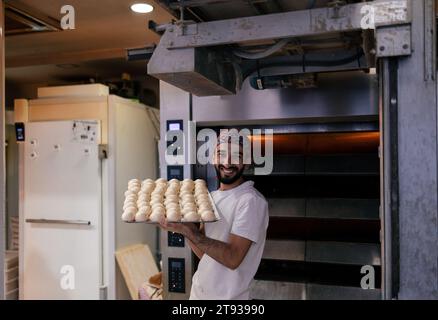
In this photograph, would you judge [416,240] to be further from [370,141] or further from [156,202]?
[370,141]

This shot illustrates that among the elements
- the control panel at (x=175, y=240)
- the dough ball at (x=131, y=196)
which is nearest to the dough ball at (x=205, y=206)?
the dough ball at (x=131, y=196)

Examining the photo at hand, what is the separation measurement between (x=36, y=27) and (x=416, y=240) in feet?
8.74

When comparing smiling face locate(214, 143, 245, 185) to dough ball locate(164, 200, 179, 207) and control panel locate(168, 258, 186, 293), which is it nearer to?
dough ball locate(164, 200, 179, 207)

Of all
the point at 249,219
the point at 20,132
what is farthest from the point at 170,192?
the point at 20,132

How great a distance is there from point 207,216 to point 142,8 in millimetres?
1481

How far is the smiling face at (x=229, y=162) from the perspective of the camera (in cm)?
199

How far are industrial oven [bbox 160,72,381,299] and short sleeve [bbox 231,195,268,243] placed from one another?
23.5 inches

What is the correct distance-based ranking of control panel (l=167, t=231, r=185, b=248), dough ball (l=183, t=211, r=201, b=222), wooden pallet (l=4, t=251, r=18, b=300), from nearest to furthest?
dough ball (l=183, t=211, r=201, b=222)
control panel (l=167, t=231, r=185, b=248)
wooden pallet (l=4, t=251, r=18, b=300)

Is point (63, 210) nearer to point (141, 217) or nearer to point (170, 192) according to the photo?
point (170, 192)

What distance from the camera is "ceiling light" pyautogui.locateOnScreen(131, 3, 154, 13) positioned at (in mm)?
2527

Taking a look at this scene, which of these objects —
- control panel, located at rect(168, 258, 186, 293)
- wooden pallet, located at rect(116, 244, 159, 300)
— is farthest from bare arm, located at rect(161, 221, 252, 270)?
wooden pallet, located at rect(116, 244, 159, 300)

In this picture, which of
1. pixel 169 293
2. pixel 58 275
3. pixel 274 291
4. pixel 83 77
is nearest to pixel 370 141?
pixel 274 291

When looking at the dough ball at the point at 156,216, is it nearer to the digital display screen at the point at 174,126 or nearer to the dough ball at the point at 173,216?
the dough ball at the point at 173,216

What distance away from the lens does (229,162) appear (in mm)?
2014
